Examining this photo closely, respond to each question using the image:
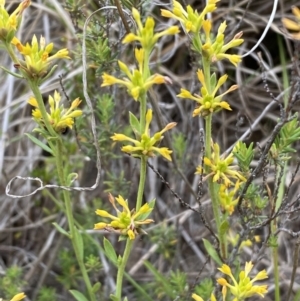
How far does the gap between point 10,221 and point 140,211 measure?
1.08m

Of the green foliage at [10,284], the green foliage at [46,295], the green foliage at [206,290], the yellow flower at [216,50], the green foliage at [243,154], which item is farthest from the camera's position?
the green foliage at [46,295]

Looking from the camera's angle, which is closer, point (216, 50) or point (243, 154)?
point (216, 50)

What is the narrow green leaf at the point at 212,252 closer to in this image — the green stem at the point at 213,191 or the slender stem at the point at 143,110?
the green stem at the point at 213,191

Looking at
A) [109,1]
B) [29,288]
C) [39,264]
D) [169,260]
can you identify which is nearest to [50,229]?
[39,264]

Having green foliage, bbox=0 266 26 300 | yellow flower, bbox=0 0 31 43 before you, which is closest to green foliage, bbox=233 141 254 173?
yellow flower, bbox=0 0 31 43

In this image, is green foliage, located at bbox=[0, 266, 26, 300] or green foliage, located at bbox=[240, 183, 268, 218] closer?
green foliage, located at bbox=[240, 183, 268, 218]

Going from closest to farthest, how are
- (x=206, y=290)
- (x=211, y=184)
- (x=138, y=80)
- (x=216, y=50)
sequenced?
(x=138, y=80), (x=216, y=50), (x=211, y=184), (x=206, y=290)

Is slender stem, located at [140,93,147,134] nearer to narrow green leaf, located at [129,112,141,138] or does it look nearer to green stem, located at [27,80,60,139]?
narrow green leaf, located at [129,112,141,138]

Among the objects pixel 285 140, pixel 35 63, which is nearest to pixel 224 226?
pixel 285 140

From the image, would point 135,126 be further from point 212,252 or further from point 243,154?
point 212,252

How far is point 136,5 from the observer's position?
107 cm

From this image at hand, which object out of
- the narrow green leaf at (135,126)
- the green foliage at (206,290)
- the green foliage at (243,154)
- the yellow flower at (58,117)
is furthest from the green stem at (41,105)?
the green foliage at (206,290)

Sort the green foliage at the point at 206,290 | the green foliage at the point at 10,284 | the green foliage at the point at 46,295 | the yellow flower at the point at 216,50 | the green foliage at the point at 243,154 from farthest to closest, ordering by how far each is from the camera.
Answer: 1. the green foliage at the point at 46,295
2. the green foliage at the point at 10,284
3. the green foliage at the point at 206,290
4. the green foliage at the point at 243,154
5. the yellow flower at the point at 216,50

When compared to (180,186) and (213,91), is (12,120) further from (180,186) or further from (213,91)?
(213,91)
